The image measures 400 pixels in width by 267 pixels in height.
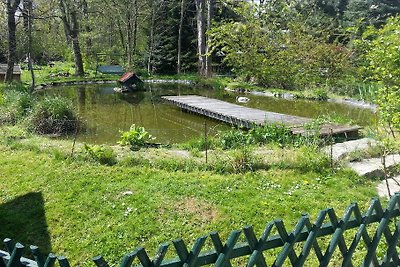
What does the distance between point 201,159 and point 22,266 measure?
4.95 meters

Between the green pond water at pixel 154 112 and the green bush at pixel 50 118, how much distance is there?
53 centimetres

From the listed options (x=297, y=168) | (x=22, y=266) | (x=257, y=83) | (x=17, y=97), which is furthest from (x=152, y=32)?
(x=22, y=266)

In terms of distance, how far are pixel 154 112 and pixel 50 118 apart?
477 cm

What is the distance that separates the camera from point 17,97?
10.6 metres

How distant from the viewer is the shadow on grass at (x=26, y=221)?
441 cm

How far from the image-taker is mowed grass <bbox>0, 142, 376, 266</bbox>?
4398mm

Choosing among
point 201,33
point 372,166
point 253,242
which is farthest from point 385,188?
point 201,33


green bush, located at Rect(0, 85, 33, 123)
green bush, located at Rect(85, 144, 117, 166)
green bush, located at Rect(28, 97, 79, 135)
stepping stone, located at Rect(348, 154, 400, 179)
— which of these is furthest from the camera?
green bush, located at Rect(0, 85, 33, 123)

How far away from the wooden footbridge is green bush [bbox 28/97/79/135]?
4800 millimetres

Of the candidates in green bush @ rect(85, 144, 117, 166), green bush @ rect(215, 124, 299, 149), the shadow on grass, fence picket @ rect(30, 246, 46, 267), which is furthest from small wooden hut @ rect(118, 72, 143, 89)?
fence picket @ rect(30, 246, 46, 267)

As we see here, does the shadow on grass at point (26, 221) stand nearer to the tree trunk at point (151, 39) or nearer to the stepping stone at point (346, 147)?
the stepping stone at point (346, 147)

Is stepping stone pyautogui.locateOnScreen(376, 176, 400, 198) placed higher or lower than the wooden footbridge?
lower

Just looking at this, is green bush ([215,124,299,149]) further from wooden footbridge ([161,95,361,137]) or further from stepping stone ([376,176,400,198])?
stepping stone ([376,176,400,198])

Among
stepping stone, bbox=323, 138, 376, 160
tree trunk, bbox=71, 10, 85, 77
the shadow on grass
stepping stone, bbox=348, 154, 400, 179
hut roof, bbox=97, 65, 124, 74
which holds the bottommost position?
the shadow on grass
